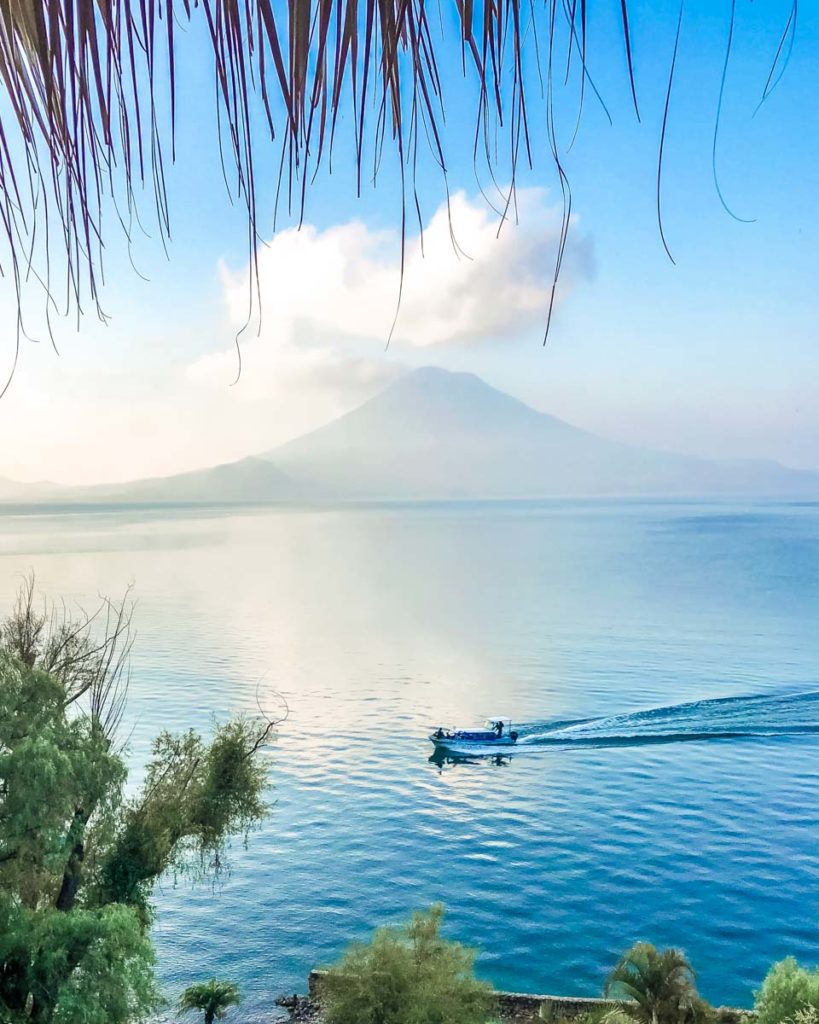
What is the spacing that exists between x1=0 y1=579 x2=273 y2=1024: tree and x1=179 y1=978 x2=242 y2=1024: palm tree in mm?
2108

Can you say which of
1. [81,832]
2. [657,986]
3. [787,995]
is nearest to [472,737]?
[657,986]

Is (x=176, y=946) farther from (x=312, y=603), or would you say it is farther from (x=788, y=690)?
(x=312, y=603)

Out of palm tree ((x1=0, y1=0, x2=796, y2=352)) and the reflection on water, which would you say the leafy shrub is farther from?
the reflection on water

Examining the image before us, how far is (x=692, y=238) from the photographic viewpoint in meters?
152

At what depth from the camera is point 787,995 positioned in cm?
750

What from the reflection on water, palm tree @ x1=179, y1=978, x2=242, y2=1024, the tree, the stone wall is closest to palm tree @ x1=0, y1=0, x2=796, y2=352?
the tree

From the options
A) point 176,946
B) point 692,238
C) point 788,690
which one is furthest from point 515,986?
point 692,238

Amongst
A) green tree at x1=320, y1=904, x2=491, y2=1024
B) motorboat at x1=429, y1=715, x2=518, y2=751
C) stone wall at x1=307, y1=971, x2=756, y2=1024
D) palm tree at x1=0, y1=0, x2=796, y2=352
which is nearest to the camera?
palm tree at x1=0, y1=0, x2=796, y2=352

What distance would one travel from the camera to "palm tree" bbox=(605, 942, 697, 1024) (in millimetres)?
8539

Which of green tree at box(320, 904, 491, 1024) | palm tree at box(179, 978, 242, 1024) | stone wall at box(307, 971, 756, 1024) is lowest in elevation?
palm tree at box(179, 978, 242, 1024)

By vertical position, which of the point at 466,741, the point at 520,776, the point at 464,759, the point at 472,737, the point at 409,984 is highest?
the point at 472,737

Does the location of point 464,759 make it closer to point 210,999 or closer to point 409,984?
point 210,999

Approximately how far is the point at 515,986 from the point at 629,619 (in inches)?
1300

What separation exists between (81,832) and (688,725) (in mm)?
20564
